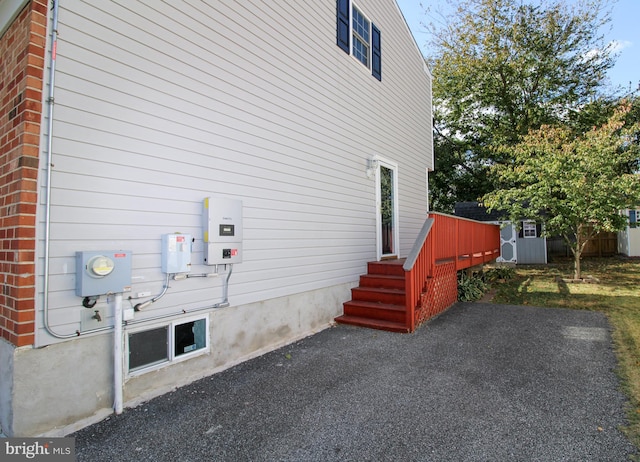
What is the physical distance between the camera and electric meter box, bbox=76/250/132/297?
2701 millimetres

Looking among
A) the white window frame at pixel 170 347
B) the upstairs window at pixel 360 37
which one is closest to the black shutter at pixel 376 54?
the upstairs window at pixel 360 37

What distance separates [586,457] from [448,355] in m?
1.96

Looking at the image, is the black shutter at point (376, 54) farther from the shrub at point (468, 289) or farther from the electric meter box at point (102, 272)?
the electric meter box at point (102, 272)

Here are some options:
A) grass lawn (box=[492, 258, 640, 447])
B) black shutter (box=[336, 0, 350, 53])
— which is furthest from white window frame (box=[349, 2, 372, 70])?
grass lawn (box=[492, 258, 640, 447])

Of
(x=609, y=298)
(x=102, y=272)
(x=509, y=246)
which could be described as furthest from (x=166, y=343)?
(x=509, y=246)

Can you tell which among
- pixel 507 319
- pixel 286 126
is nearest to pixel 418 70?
pixel 286 126

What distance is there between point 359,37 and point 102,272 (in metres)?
6.35

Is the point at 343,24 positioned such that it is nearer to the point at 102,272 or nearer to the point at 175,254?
the point at 175,254

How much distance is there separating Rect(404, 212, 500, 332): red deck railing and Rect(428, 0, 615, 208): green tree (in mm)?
9287

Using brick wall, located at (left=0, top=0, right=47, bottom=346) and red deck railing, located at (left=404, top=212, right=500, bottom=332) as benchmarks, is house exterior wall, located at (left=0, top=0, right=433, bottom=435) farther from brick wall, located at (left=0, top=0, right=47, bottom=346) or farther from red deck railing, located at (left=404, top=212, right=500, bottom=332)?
red deck railing, located at (left=404, top=212, right=500, bottom=332)

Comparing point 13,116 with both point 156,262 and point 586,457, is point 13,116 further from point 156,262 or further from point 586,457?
point 586,457

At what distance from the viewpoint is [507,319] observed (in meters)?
5.83

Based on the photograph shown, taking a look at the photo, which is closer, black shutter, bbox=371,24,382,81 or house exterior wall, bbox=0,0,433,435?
house exterior wall, bbox=0,0,433,435

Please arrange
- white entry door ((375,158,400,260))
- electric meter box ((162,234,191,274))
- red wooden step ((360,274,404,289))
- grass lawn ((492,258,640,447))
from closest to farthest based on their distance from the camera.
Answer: electric meter box ((162,234,191,274))
grass lawn ((492,258,640,447))
red wooden step ((360,274,404,289))
white entry door ((375,158,400,260))
